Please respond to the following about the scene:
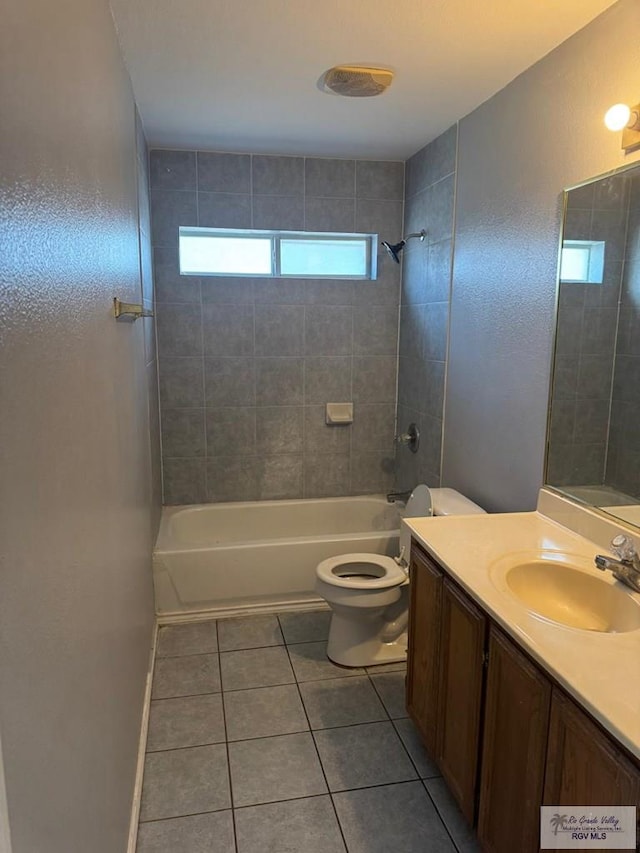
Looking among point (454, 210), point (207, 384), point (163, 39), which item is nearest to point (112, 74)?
point (163, 39)

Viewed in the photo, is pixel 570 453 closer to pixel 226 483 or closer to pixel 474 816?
pixel 474 816

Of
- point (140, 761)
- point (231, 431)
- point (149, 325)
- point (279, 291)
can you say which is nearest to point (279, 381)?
point (231, 431)

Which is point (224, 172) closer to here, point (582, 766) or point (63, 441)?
point (63, 441)

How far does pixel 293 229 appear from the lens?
3.56 meters

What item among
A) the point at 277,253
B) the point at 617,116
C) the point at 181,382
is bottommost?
the point at 181,382

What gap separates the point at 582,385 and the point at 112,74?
72.8 inches

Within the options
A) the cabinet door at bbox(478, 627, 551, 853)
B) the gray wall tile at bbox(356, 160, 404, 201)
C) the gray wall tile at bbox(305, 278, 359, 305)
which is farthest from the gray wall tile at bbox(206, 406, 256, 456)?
the cabinet door at bbox(478, 627, 551, 853)

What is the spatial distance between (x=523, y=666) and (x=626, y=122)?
1547 millimetres

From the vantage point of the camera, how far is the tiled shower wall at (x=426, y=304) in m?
3.04

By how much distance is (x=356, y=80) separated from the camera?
90.9 inches

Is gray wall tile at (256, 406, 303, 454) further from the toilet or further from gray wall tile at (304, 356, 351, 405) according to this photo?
the toilet

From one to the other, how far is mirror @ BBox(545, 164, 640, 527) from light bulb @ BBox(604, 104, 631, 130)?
0.13 metres

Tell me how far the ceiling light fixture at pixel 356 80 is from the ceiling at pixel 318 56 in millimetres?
45

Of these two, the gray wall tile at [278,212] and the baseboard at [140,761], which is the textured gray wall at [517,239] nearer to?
the gray wall tile at [278,212]
